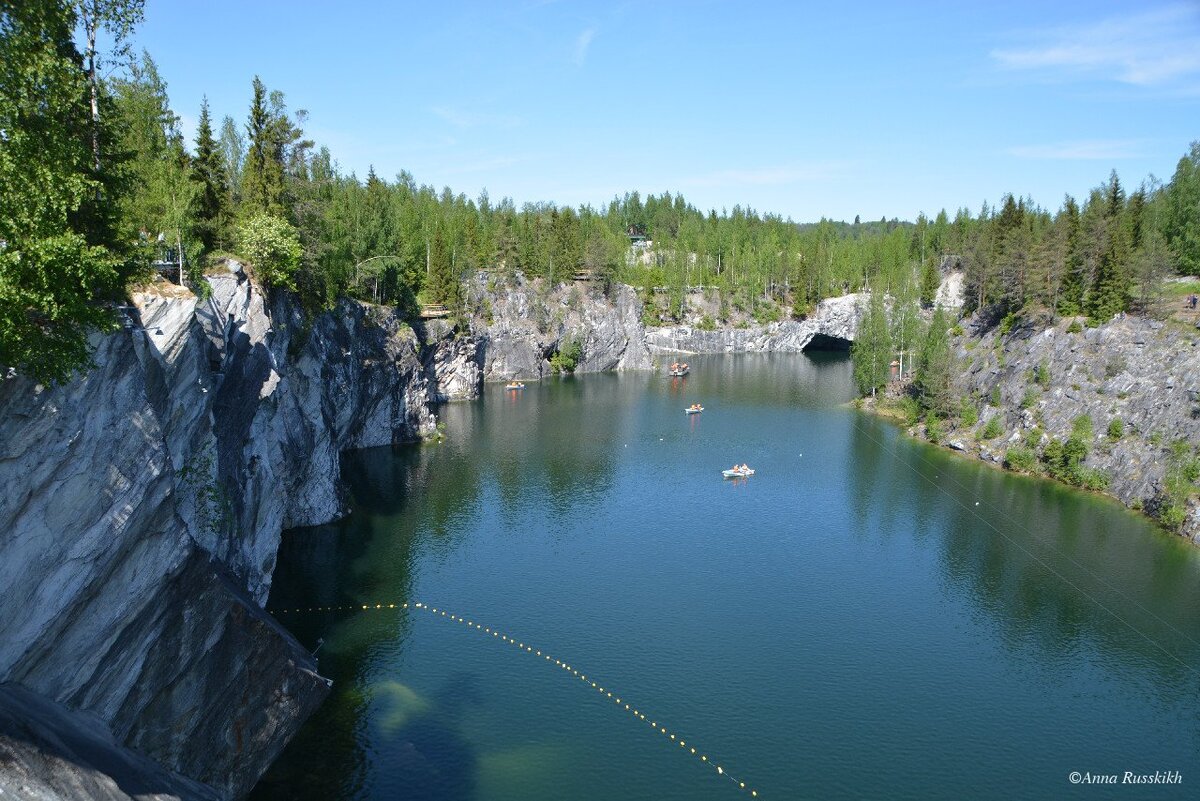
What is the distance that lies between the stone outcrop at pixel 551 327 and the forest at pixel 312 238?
4317mm

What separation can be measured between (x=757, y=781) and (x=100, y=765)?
23509 millimetres

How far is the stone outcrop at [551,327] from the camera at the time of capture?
427 feet

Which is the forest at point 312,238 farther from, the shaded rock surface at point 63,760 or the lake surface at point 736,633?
the lake surface at point 736,633

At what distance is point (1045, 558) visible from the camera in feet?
187

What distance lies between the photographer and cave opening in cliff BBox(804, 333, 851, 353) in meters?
174

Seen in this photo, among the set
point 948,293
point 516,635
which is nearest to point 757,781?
point 516,635

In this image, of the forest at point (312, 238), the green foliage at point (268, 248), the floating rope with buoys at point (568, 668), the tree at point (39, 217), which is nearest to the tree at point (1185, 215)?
the forest at point (312, 238)

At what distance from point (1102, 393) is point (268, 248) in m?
73.8

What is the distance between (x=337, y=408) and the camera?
68.6 metres

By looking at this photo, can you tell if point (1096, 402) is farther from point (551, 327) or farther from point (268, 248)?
point (551, 327)

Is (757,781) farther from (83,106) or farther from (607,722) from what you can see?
(83,106)

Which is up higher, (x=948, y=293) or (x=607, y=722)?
(x=948, y=293)

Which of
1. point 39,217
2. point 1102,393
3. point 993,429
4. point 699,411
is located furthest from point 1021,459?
point 39,217

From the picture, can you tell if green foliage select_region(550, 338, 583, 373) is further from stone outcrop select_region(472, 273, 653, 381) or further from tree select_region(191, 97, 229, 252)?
tree select_region(191, 97, 229, 252)
